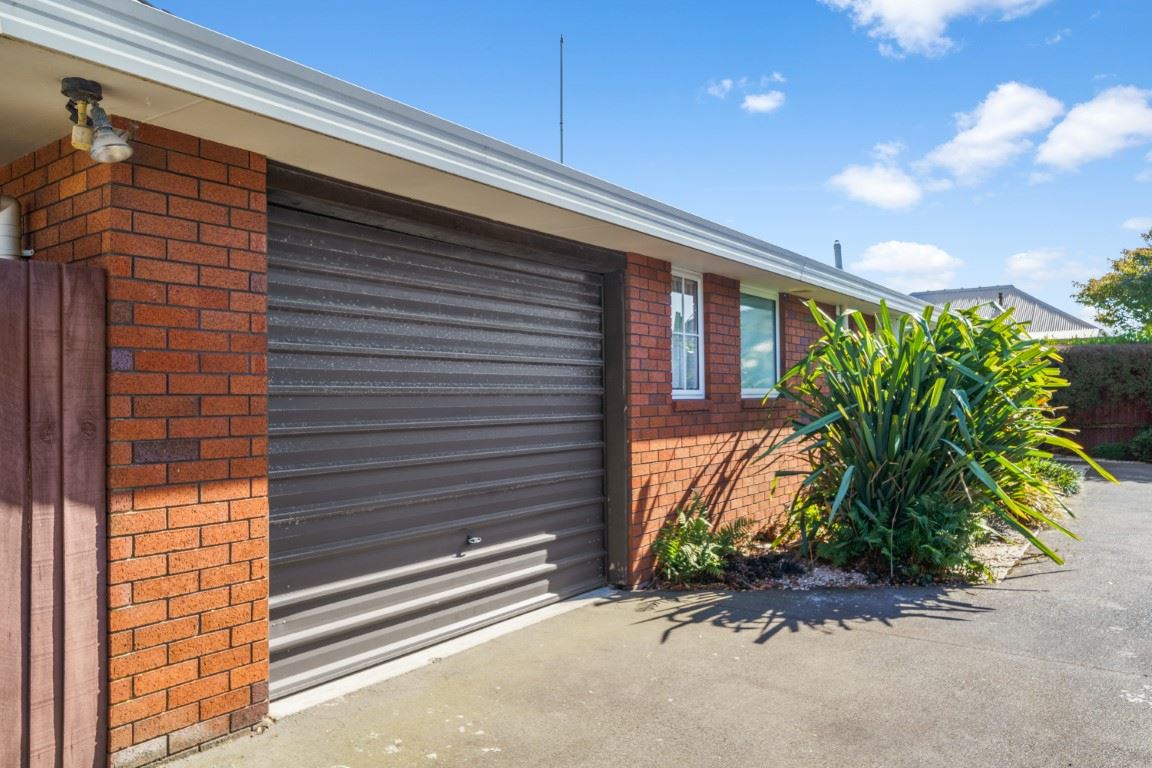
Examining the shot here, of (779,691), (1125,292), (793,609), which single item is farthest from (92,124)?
(1125,292)

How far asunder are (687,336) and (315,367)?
3739 millimetres

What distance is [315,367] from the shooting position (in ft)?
13.7

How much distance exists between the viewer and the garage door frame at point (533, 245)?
4.05m

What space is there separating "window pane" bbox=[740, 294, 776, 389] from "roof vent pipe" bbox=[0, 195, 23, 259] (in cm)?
592

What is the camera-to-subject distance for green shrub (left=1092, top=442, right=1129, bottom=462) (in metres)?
15.5

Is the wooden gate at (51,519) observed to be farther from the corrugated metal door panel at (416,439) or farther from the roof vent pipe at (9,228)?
the corrugated metal door panel at (416,439)

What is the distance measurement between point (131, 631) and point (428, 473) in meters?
1.88

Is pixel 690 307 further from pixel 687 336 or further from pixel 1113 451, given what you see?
pixel 1113 451

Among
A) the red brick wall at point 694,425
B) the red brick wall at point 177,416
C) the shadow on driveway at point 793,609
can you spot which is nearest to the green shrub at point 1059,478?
the red brick wall at point 694,425

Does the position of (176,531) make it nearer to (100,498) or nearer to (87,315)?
(100,498)

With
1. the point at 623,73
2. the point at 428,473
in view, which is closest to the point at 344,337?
the point at 428,473

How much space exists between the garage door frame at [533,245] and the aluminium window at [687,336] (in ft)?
2.94

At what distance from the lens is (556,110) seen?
6.43 meters

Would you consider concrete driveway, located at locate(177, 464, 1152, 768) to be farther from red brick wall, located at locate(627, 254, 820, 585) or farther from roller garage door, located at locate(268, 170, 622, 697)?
red brick wall, located at locate(627, 254, 820, 585)
